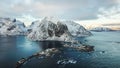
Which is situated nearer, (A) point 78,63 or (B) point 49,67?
(B) point 49,67

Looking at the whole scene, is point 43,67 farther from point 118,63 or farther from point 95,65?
point 118,63

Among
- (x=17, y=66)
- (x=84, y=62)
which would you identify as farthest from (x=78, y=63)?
(x=17, y=66)

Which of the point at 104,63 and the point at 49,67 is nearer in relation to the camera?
the point at 49,67

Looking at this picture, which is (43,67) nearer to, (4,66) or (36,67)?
(36,67)

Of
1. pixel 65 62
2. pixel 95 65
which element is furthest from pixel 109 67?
pixel 65 62

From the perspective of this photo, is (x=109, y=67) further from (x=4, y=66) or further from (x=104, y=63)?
(x=4, y=66)

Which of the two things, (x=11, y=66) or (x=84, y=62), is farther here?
(x=84, y=62)

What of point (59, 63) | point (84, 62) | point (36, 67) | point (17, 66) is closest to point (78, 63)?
point (84, 62)
